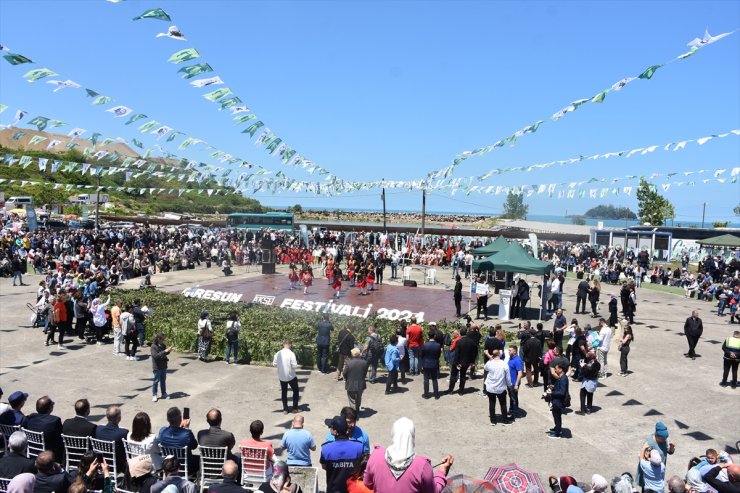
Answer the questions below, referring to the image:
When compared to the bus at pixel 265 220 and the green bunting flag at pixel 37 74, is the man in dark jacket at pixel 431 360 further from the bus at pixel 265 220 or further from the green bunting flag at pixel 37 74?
the bus at pixel 265 220

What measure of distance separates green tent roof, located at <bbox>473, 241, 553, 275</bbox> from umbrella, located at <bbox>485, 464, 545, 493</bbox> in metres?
14.9

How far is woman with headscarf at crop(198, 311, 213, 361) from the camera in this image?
15.2 metres

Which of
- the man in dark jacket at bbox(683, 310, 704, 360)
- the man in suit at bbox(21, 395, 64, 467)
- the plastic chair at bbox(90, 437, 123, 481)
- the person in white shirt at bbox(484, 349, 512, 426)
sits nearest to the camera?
the plastic chair at bbox(90, 437, 123, 481)

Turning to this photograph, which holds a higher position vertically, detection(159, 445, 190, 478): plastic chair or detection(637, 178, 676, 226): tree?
detection(637, 178, 676, 226): tree

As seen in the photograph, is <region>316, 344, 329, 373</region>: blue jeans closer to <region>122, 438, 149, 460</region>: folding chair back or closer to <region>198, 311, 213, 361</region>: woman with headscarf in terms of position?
<region>198, 311, 213, 361</region>: woman with headscarf

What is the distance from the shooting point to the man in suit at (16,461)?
236 inches

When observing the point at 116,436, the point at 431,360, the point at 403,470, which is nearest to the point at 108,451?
the point at 116,436

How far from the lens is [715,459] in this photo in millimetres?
7184

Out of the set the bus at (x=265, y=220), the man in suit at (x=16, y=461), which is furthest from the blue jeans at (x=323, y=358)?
the bus at (x=265, y=220)

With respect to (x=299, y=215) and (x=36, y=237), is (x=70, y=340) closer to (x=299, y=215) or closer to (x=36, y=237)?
(x=36, y=237)

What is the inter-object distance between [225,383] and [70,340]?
7.21 metres

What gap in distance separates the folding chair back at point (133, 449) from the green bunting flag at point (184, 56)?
34.4 feet

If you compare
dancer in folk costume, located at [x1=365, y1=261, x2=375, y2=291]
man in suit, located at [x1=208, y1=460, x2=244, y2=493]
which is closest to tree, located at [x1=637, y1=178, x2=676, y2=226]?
dancer in folk costume, located at [x1=365, y1=261, x2=375, y2=291]

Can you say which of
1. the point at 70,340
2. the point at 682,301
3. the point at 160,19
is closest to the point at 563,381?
the point at 160,19
